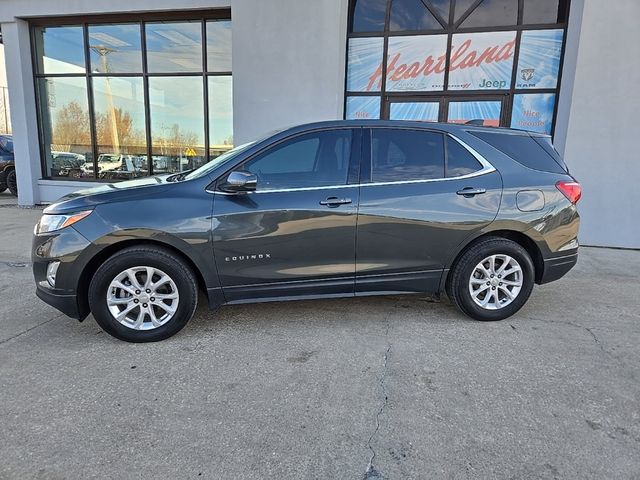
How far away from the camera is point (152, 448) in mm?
2129

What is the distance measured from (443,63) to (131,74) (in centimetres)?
705

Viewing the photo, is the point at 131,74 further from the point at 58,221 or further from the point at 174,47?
the point at 58,221

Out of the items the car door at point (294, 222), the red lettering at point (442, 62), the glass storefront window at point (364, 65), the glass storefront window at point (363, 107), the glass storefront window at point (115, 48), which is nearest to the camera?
the car door at point (294, 222)

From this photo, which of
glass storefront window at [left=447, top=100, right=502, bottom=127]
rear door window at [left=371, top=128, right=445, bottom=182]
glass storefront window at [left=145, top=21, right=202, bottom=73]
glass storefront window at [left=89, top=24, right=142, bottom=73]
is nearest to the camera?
rear door window at [left=371, top=128, right=445, bottom=182]

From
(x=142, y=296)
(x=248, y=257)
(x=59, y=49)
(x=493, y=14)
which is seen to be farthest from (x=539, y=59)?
(x=59, y=49)

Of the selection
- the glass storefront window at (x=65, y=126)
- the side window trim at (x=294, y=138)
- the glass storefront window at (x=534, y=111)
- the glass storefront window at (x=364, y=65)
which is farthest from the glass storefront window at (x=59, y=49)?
the glass storefront window at (x=534, y=111)

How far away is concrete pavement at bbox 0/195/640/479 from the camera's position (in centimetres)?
206

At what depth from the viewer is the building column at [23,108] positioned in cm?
932

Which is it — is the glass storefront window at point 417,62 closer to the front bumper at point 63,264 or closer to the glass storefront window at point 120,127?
the glass storefront window at point 120,127

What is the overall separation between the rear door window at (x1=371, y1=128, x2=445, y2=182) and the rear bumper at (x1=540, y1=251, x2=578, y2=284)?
1.31 m

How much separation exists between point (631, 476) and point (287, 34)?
24.7 feet

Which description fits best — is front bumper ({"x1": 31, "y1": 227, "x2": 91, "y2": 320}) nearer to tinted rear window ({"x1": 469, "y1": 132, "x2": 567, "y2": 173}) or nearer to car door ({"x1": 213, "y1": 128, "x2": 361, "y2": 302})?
car door ({"x1": 213, "y1": 128, "x2": 361, "y2": 302})

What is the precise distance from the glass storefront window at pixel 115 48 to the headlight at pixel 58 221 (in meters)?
7.70

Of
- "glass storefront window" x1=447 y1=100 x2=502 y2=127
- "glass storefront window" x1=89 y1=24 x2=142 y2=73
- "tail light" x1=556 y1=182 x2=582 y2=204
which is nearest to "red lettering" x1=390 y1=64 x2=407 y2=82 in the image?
"glass storefront window" x1=447 y1=100 x2=502 y2=127
